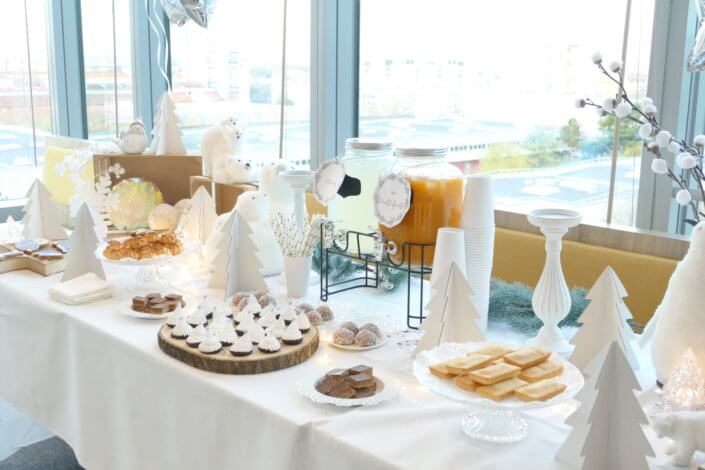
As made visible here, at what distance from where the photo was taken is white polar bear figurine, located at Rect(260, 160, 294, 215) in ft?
5.61

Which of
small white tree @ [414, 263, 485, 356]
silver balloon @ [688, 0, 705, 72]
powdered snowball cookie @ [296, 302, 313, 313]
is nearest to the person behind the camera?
silver balloon @ [688, 0, 705, 72]

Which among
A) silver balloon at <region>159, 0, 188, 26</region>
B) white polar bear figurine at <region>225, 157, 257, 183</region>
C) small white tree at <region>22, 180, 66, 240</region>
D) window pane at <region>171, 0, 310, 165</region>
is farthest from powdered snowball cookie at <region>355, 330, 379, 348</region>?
silver balloon at <region>159, 0, 188, 26</region>

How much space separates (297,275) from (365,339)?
32 centimetres

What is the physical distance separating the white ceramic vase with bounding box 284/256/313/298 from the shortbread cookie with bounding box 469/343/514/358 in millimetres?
573

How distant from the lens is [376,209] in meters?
1.38

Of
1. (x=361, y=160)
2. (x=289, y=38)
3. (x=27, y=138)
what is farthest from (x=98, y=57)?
(x=361, y=160)

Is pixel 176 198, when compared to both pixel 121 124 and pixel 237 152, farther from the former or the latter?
pixel 121 124

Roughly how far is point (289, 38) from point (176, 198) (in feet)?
2.90

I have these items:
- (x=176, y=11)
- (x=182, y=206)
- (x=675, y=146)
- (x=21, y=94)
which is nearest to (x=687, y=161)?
(x=675, y=146)

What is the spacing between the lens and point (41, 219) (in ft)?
6.62

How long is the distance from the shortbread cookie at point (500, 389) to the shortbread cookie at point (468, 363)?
0.03 m

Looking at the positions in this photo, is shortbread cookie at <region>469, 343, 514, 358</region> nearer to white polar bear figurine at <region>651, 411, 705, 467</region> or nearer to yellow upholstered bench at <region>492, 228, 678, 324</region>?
white polar bear figurine at <region>651, 411, 705, 467</region>

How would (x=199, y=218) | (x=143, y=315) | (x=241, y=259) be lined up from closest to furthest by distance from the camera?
(x=143, y=315)
(x=241, y=259)
(x=199, y=218)

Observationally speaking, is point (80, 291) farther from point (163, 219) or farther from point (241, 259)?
point (163, 219)
